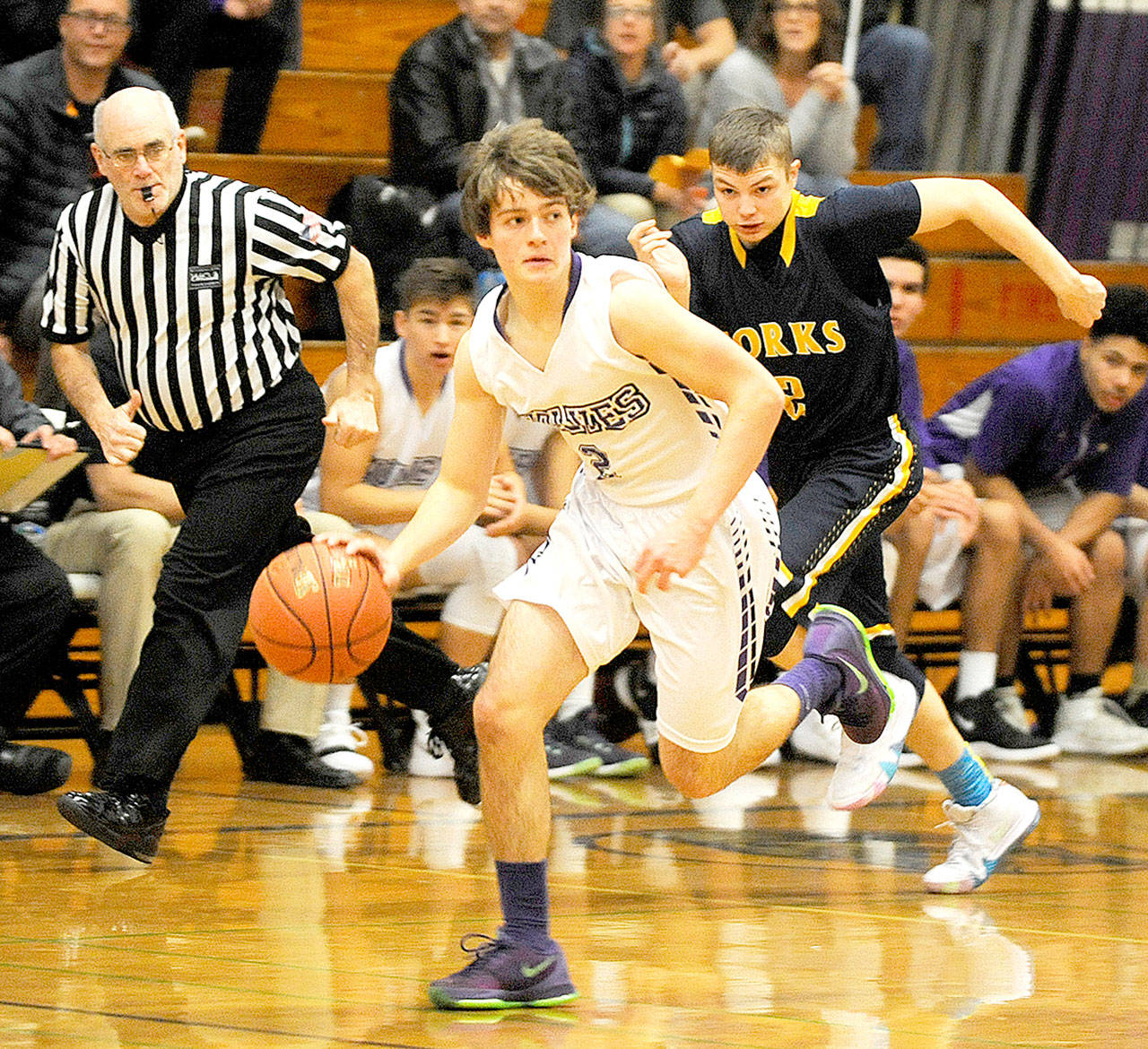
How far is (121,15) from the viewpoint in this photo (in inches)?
245

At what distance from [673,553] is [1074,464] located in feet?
12.8

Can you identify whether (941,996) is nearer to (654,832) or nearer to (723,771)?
(723,771)

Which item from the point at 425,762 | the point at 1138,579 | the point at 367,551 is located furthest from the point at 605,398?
the point at 1138,579

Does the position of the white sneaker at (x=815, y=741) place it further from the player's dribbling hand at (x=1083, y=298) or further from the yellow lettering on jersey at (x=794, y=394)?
the player's dribbling hand at (x=1083, y=298)

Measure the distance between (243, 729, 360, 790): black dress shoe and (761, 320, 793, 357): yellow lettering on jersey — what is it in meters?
2.04

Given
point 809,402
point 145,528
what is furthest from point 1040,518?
point 145,528

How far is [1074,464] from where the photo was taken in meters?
6.78

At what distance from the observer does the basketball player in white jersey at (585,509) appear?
10.8ft

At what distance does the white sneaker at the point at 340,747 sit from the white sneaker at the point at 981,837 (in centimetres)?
195

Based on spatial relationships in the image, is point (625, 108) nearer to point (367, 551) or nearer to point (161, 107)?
point (161, 107)

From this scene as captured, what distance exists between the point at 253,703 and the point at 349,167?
2772mm

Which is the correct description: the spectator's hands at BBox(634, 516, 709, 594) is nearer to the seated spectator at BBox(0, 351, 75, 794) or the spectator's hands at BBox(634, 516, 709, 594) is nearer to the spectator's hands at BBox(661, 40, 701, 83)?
the seated spectator at BBox(0, 351, 75, 794)

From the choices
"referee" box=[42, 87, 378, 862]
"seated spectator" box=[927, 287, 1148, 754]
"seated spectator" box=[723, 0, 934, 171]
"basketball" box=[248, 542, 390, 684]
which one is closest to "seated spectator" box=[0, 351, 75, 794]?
"referee" box=[42, 87, 378, 862]

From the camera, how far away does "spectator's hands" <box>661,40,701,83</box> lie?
7.65m
